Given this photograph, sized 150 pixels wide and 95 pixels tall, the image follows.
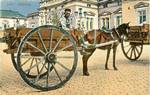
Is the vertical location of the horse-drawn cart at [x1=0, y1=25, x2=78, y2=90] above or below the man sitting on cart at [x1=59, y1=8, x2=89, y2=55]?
below

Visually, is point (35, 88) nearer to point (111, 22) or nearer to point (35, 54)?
point (35, 54)

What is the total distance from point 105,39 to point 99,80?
1.47m

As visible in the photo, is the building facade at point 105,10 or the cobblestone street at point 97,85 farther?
the building facade at point 105,10

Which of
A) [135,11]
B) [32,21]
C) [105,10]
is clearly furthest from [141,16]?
[32,21]

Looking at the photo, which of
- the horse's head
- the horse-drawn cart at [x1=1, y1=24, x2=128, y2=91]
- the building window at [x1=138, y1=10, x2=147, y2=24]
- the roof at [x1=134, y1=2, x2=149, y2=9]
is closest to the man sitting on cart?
the horse-drawn cart at [x1=1, y1=24, x2=128, y2=91]

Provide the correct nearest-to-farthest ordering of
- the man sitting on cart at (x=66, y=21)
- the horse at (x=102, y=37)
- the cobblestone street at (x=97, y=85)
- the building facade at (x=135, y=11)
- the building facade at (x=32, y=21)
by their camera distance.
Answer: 1. the cobblestone street at (x=97, y=85)
2. the man sitting on cart at (x=66, y=21)
3. the horse at (x=102, y=37)
4. the building facade at (x=32, y=21)
5. the building facade at (x=135, y=11)

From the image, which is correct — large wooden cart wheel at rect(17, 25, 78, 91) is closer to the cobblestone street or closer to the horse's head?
the cobblestone street

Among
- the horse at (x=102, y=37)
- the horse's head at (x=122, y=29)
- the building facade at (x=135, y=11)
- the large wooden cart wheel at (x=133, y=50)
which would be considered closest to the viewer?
the horse at (x=102, y=37)

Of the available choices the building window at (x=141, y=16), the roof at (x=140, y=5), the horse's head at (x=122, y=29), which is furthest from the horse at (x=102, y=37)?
the roof at (x=140, y=5)

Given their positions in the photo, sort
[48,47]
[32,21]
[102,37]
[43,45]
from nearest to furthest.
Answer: [43,45] < [48,47] < [102,37] < [32,21]

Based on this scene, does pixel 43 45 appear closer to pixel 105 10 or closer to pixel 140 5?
pixel 140 5

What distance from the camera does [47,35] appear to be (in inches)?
292

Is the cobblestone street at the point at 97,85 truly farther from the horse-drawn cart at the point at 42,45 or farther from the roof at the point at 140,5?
the roof at the point at 140,5

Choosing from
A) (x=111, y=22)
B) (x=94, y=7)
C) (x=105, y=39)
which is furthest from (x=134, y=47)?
(x=94, y=7)
